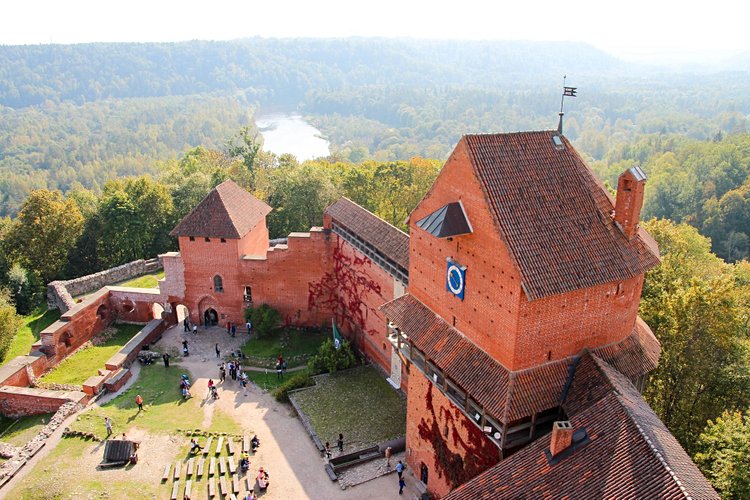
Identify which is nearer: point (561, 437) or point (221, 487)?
point (561, 437)

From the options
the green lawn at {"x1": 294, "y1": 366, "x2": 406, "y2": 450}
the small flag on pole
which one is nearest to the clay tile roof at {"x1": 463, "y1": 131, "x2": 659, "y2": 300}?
the green lawn at {"x1": 294, "y1": 366, "x2": 406, "y2": 450}

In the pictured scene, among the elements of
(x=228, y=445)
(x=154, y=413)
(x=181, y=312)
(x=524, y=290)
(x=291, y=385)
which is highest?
(x=524, y=290)

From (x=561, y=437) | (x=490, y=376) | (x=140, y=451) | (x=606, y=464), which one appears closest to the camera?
(x=606, y=464)

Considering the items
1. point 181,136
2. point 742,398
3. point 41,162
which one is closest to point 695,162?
point 742,398

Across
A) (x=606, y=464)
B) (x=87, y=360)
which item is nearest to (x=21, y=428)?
(x=87, y=360)

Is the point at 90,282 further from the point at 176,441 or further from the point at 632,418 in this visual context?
the point at 632,418

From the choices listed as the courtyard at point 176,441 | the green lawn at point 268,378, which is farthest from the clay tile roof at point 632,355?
the green lawn at point 268,378
